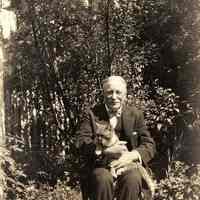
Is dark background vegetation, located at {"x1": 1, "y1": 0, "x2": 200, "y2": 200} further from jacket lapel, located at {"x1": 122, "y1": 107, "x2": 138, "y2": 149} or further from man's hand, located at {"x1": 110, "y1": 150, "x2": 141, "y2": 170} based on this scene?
man's hand, located at {"x1": 110, "y1": 150, "x2": 141, "y2": 170}

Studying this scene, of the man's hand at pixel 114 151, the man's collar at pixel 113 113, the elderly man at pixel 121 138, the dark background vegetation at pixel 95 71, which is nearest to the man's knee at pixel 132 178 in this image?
the elderly man at pixel 121 138

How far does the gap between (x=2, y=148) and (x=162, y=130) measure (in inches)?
108

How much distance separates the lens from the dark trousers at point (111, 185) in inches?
175

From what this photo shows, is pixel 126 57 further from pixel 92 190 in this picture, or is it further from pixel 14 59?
pixel 92 190

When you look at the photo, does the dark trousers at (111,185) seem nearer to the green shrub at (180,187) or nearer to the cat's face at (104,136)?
the cat's face at (104,136)

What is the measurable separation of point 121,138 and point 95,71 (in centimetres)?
298

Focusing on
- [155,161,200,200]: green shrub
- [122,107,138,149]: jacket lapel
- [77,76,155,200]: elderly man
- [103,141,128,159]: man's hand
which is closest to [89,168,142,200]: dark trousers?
[77,76,155,200]: elderly man

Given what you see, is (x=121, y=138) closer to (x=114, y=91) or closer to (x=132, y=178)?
(x=114, y=91)

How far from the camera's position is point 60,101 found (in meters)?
8.16

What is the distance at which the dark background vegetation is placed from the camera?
758 cm

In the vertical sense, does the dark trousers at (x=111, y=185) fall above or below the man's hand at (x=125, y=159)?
below

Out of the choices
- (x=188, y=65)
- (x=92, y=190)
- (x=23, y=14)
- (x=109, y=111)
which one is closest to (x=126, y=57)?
(x=188, y=65)

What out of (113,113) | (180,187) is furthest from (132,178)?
(180,187)

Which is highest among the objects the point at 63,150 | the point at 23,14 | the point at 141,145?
the point at 23,14
